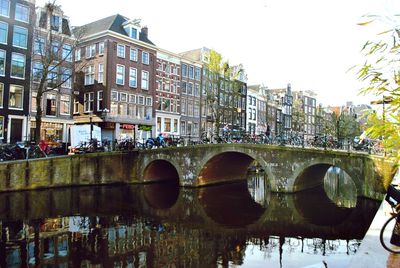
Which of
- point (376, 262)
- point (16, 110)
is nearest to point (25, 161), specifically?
point (16, 110)

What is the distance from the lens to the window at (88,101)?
113 feet

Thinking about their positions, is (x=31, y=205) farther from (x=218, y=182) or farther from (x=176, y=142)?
(x=218, y=182)

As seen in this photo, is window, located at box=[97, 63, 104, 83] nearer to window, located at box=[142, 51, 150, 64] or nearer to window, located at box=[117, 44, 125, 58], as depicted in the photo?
window, located at box=[117, 44, 125, 58]

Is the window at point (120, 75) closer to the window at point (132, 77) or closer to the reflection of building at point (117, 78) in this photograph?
the reflection of building at point (117, 78)

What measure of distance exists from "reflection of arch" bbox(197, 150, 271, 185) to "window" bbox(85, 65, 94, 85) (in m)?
16.7

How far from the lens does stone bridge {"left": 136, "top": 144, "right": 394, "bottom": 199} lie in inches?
720

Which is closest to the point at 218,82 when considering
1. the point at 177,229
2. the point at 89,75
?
the point at 89,75

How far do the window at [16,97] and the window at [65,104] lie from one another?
4.08 meters

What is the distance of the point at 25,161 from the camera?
20266mm

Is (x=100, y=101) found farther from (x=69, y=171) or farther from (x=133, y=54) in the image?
(x=69, y=171)

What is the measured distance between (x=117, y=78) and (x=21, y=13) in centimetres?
999

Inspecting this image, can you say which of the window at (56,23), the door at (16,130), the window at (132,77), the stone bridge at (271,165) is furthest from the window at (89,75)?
the stone bridge at (271,165)

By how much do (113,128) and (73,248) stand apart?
23563 millimetres

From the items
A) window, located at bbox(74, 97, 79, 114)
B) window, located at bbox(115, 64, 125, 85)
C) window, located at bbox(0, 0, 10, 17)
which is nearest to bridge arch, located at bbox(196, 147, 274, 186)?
window, located at bbox(115, 64, 125, 85)
